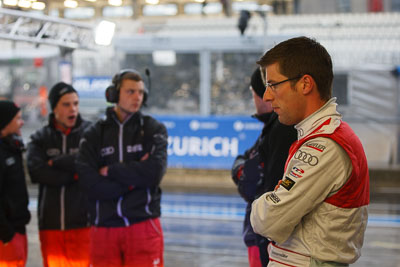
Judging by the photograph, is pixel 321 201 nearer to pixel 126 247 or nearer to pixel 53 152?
pixel 126 247

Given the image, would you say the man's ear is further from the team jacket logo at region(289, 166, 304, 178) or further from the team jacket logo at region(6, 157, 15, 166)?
the team jacket logo at region(6, 157, 15, 166)

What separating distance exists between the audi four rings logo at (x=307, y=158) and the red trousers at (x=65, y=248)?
10.5ft

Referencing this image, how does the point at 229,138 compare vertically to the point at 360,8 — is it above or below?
below

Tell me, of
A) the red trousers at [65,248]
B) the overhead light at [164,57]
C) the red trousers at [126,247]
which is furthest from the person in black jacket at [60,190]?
the overhead light at [164,57]

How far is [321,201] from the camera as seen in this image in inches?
94.7

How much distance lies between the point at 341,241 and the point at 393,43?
13347 mm

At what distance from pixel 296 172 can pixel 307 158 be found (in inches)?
2.8

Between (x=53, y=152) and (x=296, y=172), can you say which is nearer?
(x=296, y=172)

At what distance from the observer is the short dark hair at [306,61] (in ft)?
8.09

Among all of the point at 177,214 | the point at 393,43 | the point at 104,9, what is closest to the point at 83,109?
the point at 177,214

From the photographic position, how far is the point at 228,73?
14.6 m

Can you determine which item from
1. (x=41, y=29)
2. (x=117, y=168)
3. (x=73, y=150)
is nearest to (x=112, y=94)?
(x=117, y=168)

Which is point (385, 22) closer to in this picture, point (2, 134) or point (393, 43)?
point (393, 43)

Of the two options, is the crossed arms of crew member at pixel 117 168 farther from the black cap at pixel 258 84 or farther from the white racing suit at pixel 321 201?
the white racing suit at pixel 321 201
